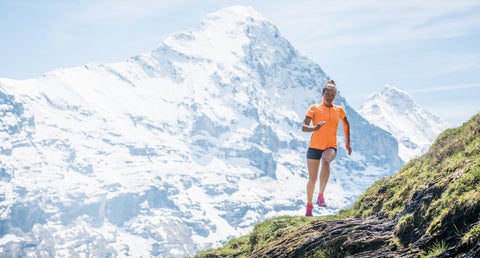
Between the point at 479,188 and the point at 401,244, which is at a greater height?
the point at 479,188

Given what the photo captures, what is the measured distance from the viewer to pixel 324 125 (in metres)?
12.1

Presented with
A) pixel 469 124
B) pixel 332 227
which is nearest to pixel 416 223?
pixel 332 227

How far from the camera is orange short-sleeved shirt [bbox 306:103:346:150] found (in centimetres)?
1206

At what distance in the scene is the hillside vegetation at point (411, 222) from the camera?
6453 millimetres

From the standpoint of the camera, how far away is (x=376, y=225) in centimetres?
888

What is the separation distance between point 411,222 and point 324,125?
4666mm

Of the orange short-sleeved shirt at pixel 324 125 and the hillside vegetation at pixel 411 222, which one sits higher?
the orange short-sleeved shirt at pixel 324 125

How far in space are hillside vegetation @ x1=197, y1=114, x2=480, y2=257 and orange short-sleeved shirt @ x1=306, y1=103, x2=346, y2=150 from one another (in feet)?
5.74

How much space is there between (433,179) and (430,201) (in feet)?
3.24

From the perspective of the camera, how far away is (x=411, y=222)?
780 cm

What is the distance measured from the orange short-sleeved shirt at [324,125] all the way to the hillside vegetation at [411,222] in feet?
5.74

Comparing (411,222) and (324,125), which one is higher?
(324,125)

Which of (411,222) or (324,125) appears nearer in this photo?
(411,222)

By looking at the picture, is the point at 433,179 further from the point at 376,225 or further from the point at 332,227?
the point at 332,227
